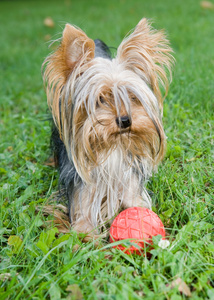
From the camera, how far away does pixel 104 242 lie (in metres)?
2.67

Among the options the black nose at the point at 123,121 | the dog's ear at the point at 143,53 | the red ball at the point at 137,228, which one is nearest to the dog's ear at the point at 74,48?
the dog's ear at the point at 143,53

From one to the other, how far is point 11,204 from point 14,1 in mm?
20643

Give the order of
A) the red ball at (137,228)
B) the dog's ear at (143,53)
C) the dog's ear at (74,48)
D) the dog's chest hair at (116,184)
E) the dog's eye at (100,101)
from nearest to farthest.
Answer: the red ball at (137,228)
the dog's ear at (74,48)
the dog's eye at (100,101)
the dog's ear at (143,53)
the dog's chest hair at (116,184)

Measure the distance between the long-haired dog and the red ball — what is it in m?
0.22

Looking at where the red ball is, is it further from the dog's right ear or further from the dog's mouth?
the dog's right ear

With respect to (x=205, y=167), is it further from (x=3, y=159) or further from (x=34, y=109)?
(x=34, y=109)

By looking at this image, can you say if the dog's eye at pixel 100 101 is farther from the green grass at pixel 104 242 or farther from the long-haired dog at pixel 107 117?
the green grass at pixel 104 242

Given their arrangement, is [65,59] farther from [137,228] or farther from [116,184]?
[137,228]

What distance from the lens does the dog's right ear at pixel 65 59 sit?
245 cm

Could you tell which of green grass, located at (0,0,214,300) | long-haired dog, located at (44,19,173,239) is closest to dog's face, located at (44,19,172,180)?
long-haired dog, located at (44,19,173,239)

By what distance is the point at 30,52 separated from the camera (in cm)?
805

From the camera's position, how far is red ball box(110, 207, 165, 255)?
2320mm

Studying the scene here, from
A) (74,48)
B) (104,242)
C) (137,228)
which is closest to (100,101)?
(74,48)

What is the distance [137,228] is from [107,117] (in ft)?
2.52
